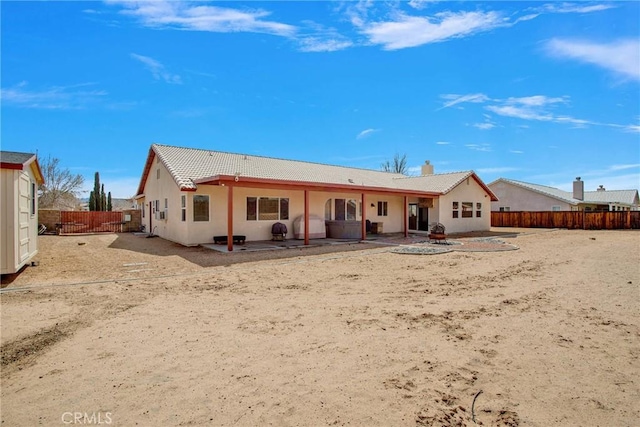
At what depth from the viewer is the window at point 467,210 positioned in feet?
73.3

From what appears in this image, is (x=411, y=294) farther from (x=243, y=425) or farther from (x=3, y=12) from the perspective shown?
(x=3, y=12)

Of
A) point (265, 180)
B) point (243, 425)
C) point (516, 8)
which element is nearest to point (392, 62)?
point (516, 8)

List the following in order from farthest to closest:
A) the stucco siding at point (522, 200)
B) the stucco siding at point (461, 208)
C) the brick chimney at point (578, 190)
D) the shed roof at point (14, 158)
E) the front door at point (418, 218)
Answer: the brick chimney at point (578, 190), the stucco siding at point (522, 200), the front door at point (418, 218), the stucco siding at point (461, 208), the shed roof at point (14, 158)

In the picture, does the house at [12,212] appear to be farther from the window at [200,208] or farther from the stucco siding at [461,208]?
the stucco siding at [461,208]

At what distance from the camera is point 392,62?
13.6 m

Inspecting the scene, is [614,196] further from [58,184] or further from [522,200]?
[58,184]

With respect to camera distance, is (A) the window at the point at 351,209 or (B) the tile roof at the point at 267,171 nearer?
(B) the tile roof at the point at 267,171

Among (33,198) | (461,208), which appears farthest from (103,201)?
(461,208)

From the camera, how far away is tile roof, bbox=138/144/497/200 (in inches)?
577

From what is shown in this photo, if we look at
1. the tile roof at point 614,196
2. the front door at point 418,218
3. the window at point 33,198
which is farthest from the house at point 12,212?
the tile roof at point 614,196

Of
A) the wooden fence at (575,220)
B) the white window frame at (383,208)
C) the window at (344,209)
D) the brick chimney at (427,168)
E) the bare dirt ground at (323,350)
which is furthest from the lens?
the brick chimney at (427,168)

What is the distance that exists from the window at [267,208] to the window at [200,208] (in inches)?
72.7

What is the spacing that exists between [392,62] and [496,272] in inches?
373

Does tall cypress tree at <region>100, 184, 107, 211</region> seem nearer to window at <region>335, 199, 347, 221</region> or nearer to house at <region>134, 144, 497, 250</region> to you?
house at <region>134, 144, 497, 250</region>
